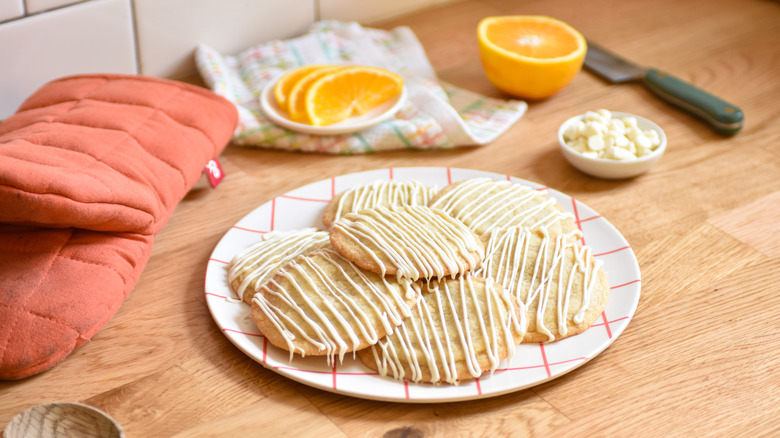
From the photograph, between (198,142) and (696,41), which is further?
(696,41)

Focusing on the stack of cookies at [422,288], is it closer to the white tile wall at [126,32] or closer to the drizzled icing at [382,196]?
the drizzled icing at [382,196]

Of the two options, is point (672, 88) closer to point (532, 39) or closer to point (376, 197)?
point (532, 39)

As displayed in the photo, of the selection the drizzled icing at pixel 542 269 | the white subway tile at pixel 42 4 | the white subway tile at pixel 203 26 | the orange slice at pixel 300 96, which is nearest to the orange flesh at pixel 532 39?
the orange slice at pixel 300 96

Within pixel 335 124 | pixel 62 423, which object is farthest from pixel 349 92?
pixel 62 423

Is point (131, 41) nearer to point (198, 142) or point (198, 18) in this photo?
point (198, 18)

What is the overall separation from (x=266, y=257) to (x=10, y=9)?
67 centimetres

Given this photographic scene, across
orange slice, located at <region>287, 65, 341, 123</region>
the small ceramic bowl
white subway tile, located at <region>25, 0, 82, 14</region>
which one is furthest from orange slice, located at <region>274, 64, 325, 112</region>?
the small ceramic bowl

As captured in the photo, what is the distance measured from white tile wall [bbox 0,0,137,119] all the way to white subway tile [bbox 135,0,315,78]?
4cm

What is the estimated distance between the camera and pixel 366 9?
1768 mm

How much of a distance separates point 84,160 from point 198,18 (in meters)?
0.59

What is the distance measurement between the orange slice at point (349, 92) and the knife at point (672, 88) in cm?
47

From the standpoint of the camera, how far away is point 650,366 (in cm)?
92

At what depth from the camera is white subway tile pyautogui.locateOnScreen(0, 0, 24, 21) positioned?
48.8 inches

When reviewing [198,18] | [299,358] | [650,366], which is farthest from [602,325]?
[198,18]
